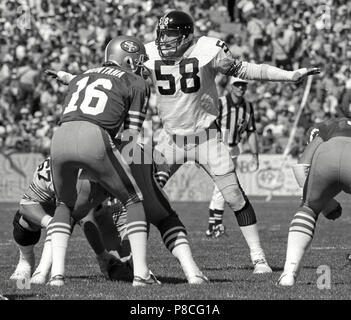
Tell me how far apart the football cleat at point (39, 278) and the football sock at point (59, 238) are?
42 cm

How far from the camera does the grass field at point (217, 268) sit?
637 cm

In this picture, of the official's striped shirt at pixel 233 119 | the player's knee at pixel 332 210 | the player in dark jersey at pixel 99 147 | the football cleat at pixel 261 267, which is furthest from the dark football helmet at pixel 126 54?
the official's striped shirt at pixel 233 119

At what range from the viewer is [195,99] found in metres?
8.31

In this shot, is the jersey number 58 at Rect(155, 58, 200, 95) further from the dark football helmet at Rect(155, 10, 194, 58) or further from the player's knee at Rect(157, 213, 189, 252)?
the player's knee at Rect(157, 213, 189, 252)

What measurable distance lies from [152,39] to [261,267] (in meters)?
16.5

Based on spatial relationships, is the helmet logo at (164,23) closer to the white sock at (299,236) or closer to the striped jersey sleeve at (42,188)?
the striped jersey sleeve at (42,188)

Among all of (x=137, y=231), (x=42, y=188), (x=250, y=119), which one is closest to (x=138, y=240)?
(x=137, y=231)

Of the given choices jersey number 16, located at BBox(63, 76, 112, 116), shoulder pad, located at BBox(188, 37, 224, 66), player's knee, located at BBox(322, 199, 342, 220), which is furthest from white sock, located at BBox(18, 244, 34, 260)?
player's knee, located at BBox(322, 199, 342, 220)

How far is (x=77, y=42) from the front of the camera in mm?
24234

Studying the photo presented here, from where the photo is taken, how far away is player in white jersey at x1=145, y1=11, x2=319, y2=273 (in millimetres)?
8148

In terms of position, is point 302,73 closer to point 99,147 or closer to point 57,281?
point 99,147

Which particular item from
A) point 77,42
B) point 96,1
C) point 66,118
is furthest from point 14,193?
point 66,118

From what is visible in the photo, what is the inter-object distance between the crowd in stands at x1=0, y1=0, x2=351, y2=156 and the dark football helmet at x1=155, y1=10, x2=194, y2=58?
12658 millimetres

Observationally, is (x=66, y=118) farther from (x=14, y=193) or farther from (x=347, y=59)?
(x=347, y=59)
